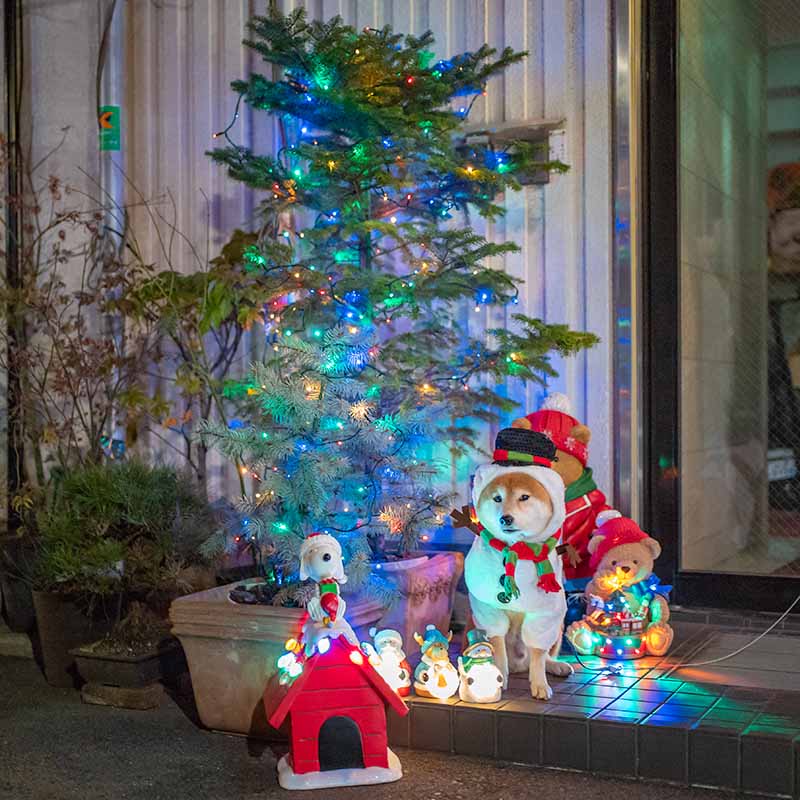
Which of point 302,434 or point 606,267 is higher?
point 606,267

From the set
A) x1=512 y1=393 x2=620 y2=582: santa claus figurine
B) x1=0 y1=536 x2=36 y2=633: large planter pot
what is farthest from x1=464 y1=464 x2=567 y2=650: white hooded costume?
x1=0 y1=536 x2=36 y2=633: large planter pot

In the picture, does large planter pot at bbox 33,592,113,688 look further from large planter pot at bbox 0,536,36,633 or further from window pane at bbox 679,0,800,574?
window pane at bbox 679,0,800,574

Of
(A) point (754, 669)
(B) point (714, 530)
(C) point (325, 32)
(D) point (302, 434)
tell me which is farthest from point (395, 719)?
(C) point (325, 32)

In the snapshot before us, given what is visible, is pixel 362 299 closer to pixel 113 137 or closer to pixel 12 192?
pixel 113 137

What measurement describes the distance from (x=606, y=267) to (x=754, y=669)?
219cm

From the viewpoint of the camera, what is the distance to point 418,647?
5.06 metres

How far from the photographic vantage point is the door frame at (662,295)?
6000 mm

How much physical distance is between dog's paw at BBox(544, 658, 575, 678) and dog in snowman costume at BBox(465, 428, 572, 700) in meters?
0.11

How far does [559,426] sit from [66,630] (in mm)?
2522

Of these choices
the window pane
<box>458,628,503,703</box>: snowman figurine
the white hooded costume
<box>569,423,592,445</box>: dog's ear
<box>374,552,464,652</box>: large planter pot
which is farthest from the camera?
the window pane

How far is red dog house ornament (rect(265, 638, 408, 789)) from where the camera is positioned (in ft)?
12.9

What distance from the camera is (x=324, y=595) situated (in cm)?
403

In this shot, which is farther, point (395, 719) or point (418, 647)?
point (418, 647)

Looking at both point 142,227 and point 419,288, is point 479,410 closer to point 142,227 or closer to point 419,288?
point 419,288
